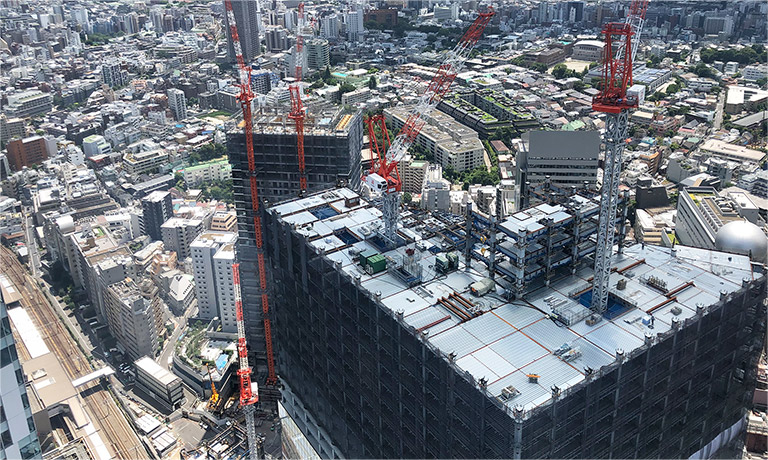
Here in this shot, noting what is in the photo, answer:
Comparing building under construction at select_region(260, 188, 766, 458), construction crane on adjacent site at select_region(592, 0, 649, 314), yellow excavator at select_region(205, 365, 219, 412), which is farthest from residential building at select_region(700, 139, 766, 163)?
construction crane on adjacent site at select_region(592, 0, 649, 314)

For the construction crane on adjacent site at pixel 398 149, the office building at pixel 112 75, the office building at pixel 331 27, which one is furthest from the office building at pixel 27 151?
the office building at pixel 331 27

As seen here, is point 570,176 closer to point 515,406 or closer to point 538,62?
point 515,406

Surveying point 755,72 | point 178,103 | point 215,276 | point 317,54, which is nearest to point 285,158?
point 215,276

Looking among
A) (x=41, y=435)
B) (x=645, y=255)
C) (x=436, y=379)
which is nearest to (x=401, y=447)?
(x=436, y=379)

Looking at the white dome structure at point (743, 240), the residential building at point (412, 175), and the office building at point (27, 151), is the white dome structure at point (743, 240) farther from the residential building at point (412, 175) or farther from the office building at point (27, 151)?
the office building at point (27, 151)

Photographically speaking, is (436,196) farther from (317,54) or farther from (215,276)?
(317,54)

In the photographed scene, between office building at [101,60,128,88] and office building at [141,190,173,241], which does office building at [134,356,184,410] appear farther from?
office building at [101,60,128,88]
